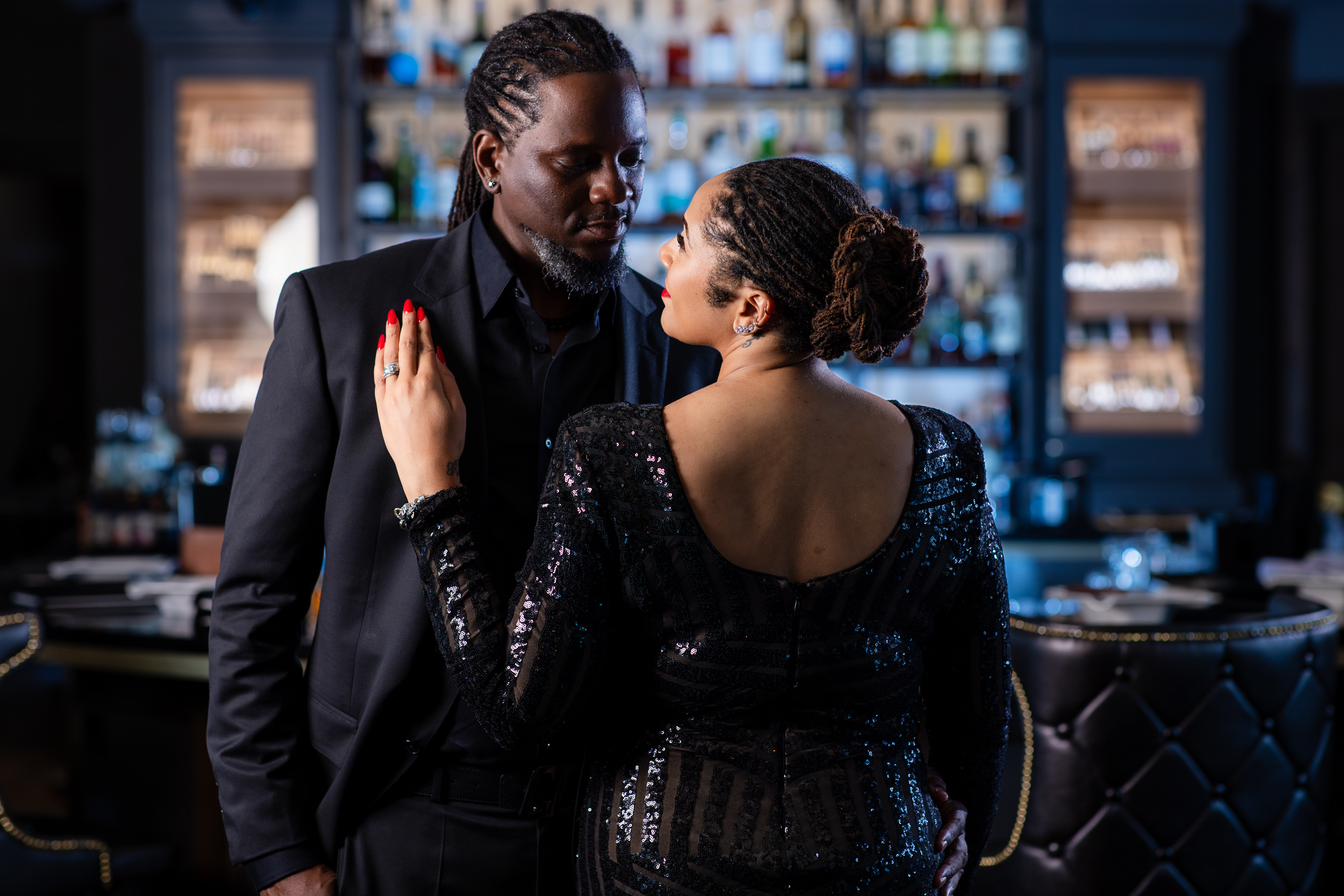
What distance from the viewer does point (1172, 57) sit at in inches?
167

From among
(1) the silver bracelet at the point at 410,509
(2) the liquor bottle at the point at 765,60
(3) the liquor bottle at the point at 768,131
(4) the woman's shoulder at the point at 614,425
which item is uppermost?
(2) the liquor bottle at the point at 765,60

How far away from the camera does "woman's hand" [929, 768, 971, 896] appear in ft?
3.71

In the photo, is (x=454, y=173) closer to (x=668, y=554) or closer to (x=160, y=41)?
(x=160, y=41)

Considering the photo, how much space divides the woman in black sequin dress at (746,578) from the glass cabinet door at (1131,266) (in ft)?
11.7

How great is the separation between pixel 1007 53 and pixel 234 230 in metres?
2.92

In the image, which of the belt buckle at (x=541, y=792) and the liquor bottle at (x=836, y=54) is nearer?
the belt buckle at (x=541, y=792)

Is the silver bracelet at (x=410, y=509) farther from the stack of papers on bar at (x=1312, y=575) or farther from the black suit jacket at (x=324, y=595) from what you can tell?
the stack of papers on bar at (x=1312, y=575)

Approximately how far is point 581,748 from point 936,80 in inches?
140

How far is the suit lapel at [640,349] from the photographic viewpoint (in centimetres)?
132

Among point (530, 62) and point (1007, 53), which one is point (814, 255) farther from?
point (1007, 53)

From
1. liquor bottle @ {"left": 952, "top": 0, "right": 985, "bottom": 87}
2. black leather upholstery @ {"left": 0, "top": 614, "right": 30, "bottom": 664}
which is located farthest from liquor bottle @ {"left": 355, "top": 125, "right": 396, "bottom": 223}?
black leather upholstery @ {"left": 0, "top": 614, "right": 30, "bottom": 664}

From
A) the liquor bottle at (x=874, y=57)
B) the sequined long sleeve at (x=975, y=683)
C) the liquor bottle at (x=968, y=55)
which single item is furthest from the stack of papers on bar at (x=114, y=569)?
the liquor bottle at (x=968, y=55)

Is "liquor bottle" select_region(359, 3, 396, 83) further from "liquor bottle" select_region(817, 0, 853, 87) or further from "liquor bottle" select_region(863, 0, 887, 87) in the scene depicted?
"liquor bottle" select_region(863, 0, 887, 87)

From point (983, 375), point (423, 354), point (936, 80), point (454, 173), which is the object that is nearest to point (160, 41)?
point (454, 173)
